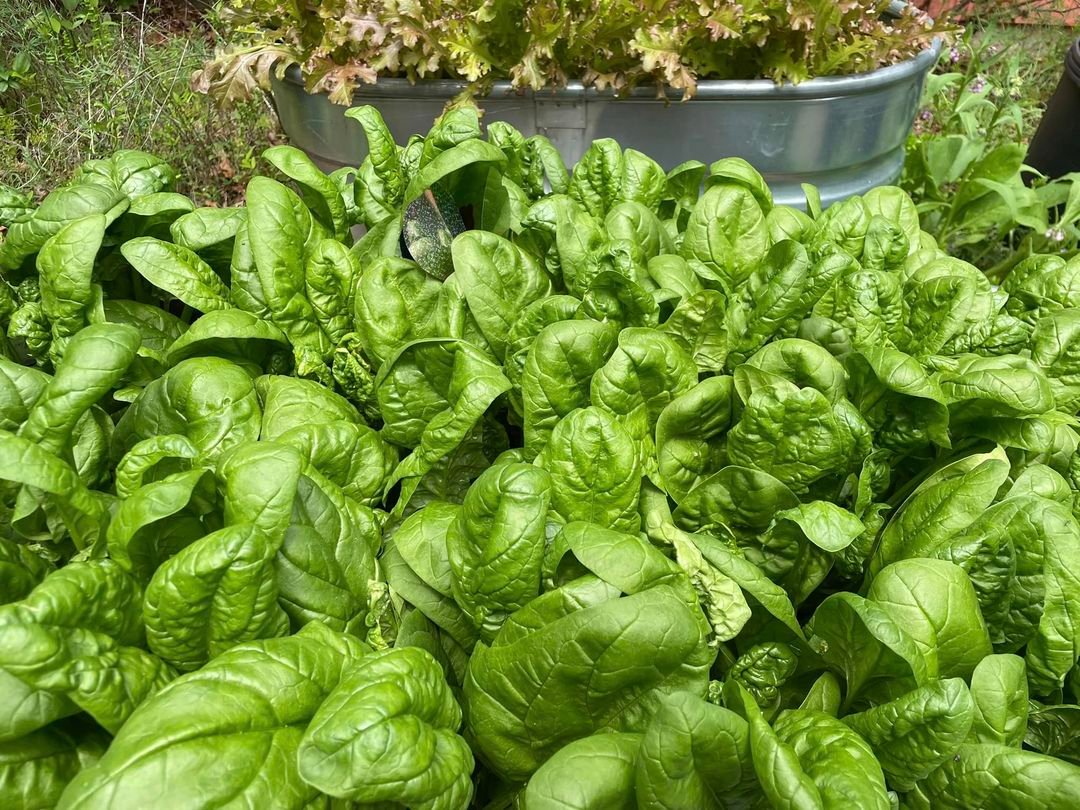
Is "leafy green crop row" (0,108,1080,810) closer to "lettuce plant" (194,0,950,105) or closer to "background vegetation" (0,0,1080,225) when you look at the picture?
"lettuce plant" (194,0,950,105)

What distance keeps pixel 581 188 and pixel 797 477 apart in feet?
2.75

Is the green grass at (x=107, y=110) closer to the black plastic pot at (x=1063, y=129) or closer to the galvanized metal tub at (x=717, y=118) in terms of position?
the galvanized metal tub at (x=717, y=118)

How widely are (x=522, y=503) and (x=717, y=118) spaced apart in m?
2.01

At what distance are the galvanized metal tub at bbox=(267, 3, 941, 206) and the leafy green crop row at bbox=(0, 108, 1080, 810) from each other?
3.05 ft

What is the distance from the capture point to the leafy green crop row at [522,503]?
0.93 meters

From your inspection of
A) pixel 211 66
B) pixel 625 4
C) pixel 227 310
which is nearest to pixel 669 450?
pixel 227 310

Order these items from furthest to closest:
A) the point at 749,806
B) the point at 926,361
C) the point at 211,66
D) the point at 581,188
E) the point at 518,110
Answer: the point at 211,66 < the point at 518,110 < the point at 581,188 < the point at 926,361 < the point at 749,806

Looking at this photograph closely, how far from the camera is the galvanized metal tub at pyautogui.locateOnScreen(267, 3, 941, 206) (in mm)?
2619

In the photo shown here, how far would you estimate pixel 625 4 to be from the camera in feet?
8.23

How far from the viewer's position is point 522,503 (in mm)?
1034

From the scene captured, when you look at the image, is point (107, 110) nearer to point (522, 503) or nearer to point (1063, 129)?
point (522, 503)

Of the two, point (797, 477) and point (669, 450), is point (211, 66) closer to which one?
point (669, 450)

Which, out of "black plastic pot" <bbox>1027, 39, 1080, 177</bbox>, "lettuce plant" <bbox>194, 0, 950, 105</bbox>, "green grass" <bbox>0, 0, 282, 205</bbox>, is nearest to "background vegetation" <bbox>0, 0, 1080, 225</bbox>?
"green grass" <bbox>0, 0, 282, 205</bbox>

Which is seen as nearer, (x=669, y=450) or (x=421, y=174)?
(x=669, y=450)
